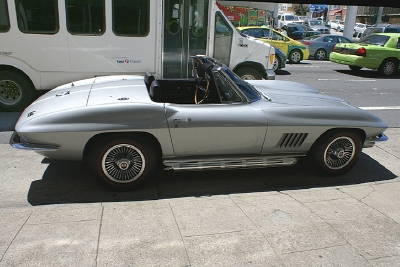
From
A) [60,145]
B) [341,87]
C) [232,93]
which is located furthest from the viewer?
[341,87]

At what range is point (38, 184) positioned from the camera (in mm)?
4320

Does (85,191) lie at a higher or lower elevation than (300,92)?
lower

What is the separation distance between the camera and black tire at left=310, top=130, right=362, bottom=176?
454 centimetres

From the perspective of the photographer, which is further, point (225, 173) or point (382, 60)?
point (382, 60)

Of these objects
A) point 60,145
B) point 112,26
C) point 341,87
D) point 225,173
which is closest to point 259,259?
point 225,173

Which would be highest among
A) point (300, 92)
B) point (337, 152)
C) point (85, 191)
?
point (300, 92)

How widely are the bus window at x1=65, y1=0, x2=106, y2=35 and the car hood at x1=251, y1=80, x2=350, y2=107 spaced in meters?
3.48

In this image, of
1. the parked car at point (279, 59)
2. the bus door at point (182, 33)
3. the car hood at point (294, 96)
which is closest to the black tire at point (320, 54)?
the parked car at point (279, 59)

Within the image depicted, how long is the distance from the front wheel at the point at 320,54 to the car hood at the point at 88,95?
15.5 metres

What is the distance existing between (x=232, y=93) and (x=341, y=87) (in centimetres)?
794

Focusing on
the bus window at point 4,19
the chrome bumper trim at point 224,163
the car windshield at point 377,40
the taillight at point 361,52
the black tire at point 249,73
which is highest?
the bus window at point 4,19

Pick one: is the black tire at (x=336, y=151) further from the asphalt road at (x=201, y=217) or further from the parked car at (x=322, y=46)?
the parked car at (x=322, y=46)

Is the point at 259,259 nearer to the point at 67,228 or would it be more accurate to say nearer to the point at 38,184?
the point at 67,228

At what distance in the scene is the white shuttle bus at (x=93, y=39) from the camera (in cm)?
693
